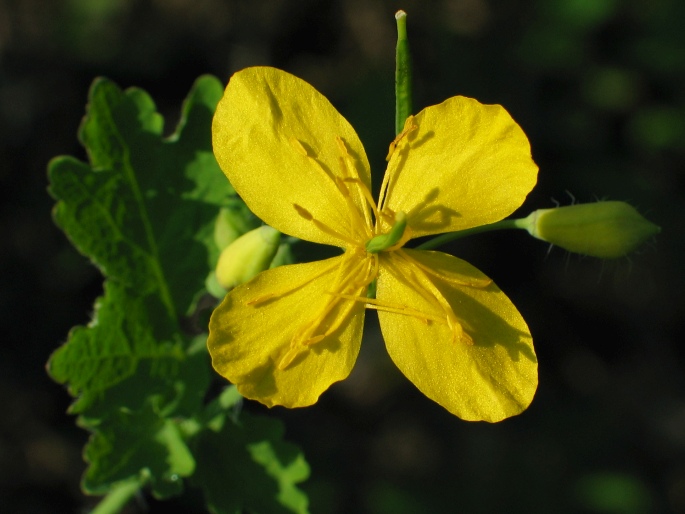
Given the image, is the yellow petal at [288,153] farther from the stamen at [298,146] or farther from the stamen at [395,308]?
the stamen at [395,308]

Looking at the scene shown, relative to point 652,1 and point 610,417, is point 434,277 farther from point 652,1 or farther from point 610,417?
point 652,1

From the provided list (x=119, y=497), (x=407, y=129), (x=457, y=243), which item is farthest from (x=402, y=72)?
(x=457, y=243)

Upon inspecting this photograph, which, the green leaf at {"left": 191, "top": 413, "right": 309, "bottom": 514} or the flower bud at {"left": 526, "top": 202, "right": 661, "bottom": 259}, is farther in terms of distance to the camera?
the green leaf at {"left": 191, "top": 413, "right": 309, "bottom": 514}

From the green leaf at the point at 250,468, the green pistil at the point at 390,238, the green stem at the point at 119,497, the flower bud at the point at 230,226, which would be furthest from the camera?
the green stem at the point at 119,497

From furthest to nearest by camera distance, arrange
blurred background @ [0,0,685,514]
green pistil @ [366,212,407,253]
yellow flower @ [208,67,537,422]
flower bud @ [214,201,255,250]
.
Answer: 1. blurred background @ [0,0,685,514]
2. flower bud @ [214,201,255,250]
3. yellow flower @ [208,67,537,422]
4. green pistil @ [366,212,407,253]

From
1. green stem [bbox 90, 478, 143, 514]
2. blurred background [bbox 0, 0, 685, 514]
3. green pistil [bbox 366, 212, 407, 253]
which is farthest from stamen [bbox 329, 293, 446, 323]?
blurred background [bbox 0, 0, 685, 514]

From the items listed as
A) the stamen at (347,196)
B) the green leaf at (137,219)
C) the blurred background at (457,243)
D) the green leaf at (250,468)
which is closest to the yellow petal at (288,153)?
the stamen at (347,196)

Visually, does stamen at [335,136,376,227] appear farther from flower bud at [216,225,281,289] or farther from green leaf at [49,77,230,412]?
green leaf at [49,77,230,412]
